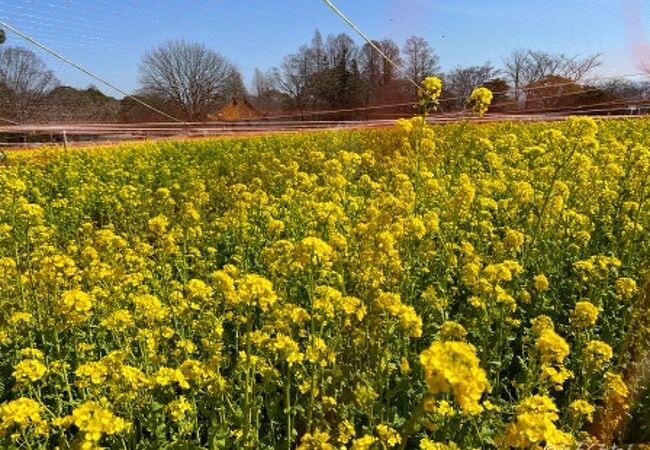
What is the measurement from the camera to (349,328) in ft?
10.5

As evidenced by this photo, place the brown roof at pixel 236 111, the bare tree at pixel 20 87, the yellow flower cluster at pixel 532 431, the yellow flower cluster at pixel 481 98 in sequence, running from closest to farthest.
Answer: the yellow flower cluster at pixel 532 431
the yellow flower cluster at pixel 481 98
the bare tree at pixel 20 87
the brown roof at pixel 236 111

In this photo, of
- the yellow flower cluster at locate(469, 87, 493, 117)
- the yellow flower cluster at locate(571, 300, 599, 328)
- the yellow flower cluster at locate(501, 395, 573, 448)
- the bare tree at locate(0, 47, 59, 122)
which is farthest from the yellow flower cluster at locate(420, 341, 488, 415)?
the bare tree at locate(0, 47, 59, 122)

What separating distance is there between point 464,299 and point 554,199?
45.5 inches

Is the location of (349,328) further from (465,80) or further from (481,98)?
(465,80)

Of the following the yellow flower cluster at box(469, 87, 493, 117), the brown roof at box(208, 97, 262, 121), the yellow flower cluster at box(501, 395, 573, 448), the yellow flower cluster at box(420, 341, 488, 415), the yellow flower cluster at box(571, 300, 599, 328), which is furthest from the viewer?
the brown roof at box(208, 97, 262, 121)

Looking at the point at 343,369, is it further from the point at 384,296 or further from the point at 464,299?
the point at 464,299

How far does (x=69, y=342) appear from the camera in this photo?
3.25m

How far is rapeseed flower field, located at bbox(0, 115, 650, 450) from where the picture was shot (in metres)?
2.23

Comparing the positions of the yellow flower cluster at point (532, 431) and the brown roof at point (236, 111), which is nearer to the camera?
the yellow flower cluster at point (532, 431)

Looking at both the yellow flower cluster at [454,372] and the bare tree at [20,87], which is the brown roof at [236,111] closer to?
the bare tree at [20,87]

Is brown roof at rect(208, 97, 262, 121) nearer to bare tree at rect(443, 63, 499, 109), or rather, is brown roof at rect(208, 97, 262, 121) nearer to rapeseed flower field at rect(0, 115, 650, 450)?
bare tree at rect(443, 63, 499, 109)

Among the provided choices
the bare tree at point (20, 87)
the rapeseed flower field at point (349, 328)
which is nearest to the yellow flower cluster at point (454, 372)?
the rapeseed flower field at point (349, 328)

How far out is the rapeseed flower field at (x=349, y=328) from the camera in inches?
87.9

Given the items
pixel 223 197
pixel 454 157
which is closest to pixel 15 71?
pixel 223 197
